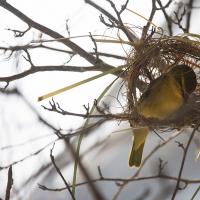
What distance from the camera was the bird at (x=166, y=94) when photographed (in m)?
1.50

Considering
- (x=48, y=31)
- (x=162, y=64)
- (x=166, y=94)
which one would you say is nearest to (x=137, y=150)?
(x=166, y=94)

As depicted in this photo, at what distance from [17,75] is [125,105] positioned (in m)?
0.34

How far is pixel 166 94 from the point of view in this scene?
1595 millimetres

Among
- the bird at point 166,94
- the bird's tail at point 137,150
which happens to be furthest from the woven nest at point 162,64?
the bird's tail at point 137,150

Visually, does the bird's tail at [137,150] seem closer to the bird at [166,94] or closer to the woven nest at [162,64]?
the bird at [166,94]

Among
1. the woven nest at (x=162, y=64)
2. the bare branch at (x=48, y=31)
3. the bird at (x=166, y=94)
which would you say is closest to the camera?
the woven nest at (x=162, y=64)

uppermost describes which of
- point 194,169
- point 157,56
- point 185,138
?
point 157,56

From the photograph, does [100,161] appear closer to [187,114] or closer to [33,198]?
[33,198]

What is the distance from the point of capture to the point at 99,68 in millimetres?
1643

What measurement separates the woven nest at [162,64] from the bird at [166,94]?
20mm

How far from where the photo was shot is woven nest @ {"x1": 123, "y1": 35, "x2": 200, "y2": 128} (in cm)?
137

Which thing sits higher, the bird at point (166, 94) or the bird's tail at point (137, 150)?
the bird at point (166, 94)

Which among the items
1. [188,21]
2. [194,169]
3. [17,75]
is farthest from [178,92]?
[194,169]

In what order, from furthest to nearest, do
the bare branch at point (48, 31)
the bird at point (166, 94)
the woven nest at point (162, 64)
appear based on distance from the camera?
the bare branch at point (48, 31)
the bird at point (166, 94)
the woven nest at point (162, 64)
